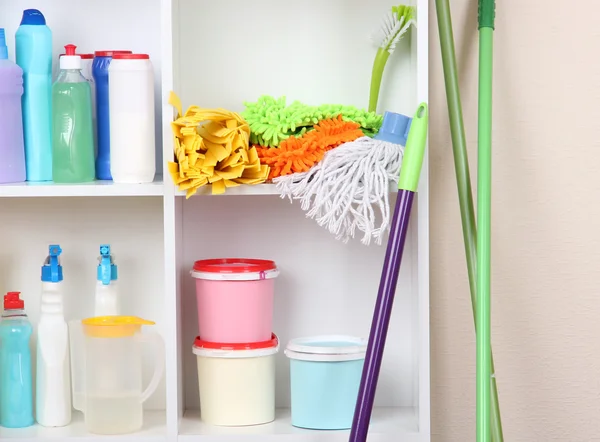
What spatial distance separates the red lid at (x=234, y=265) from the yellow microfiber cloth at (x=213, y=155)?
5.7 inches

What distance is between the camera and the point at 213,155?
1.28m

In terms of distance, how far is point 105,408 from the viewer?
1.35 metres

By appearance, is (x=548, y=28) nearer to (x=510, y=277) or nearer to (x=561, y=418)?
(x=510, y=277)

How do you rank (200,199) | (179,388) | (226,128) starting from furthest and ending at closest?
(200,199) → (179,388) → (226,128)

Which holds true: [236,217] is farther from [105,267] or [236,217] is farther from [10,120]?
[10,120]

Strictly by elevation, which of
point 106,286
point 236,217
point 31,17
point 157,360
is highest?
point 31,17

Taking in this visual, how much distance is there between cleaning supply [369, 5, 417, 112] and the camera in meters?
1.42

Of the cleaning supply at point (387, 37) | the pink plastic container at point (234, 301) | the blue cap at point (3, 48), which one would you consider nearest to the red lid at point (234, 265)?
the pink plastic container at point (234, 301)

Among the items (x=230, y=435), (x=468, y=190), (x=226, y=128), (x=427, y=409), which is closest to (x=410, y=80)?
(x=468, y=190)

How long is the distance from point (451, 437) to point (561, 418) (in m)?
0.21

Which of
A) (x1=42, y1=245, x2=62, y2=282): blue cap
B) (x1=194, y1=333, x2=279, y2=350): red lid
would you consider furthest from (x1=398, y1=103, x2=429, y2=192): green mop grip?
(x1=42, y1=245, x2=62, y2=282): blue cap

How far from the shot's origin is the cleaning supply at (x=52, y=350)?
Result: 4.53 ft

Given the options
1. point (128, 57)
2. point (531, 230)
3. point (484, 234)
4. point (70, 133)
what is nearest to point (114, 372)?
point (70, 133)

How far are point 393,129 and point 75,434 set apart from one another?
27.5 inches
